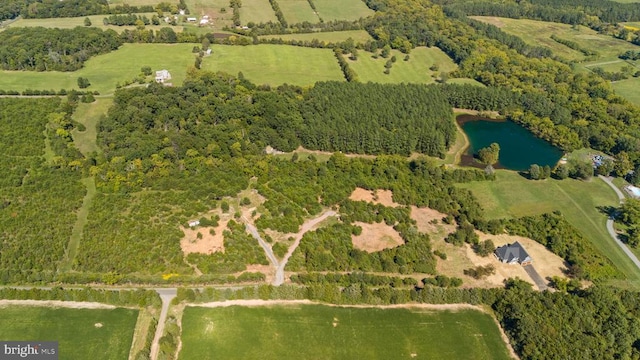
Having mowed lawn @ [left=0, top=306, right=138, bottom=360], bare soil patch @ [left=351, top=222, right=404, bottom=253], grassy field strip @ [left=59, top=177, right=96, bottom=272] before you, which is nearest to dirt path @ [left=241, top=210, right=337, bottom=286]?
bare soil patch @ [left=351, top=222, right=404, bottom=253]

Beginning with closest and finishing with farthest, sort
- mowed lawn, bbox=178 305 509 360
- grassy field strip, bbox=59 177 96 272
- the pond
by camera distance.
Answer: mowed lawn, bbox=178 305 509 360 → grassy field strip, bbox=59 177 96 272 → the pond

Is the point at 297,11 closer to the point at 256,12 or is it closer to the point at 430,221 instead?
the point at 256,12

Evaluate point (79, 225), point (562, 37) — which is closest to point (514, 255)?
point (79, 225)

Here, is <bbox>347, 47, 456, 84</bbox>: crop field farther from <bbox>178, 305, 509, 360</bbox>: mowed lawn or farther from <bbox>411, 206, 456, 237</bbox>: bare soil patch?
<bbox>178, 305, 509, 360</bbox>: mowed lawn

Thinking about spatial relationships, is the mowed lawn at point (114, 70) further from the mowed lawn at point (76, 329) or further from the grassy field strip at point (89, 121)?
the mowed lawn at point (76, 329)

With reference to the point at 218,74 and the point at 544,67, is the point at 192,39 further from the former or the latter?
the point at 544,67
